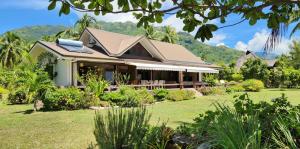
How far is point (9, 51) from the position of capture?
60.2 meters

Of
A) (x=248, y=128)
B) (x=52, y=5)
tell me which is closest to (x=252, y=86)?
(x=248, y=128)

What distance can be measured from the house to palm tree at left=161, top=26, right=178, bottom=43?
2709 centimetres

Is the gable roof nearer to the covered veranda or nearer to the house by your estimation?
the house

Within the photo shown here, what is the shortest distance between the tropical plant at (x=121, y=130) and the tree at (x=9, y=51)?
59379mm

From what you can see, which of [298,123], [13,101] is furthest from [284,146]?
[13,101]

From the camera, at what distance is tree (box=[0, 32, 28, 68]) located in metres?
60.1

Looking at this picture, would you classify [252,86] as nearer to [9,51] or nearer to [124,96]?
[124,96]

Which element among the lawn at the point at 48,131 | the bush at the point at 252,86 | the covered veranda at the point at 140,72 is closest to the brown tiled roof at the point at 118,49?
the covered veranda at the point at 140,72

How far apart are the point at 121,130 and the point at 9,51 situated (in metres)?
60.8

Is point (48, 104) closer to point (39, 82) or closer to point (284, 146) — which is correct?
point (39, 82)

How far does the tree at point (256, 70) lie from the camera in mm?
47969

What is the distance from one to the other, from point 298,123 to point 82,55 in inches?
885

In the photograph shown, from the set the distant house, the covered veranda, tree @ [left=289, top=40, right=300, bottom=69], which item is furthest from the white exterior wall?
the distant house

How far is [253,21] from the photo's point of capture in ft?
15.9
